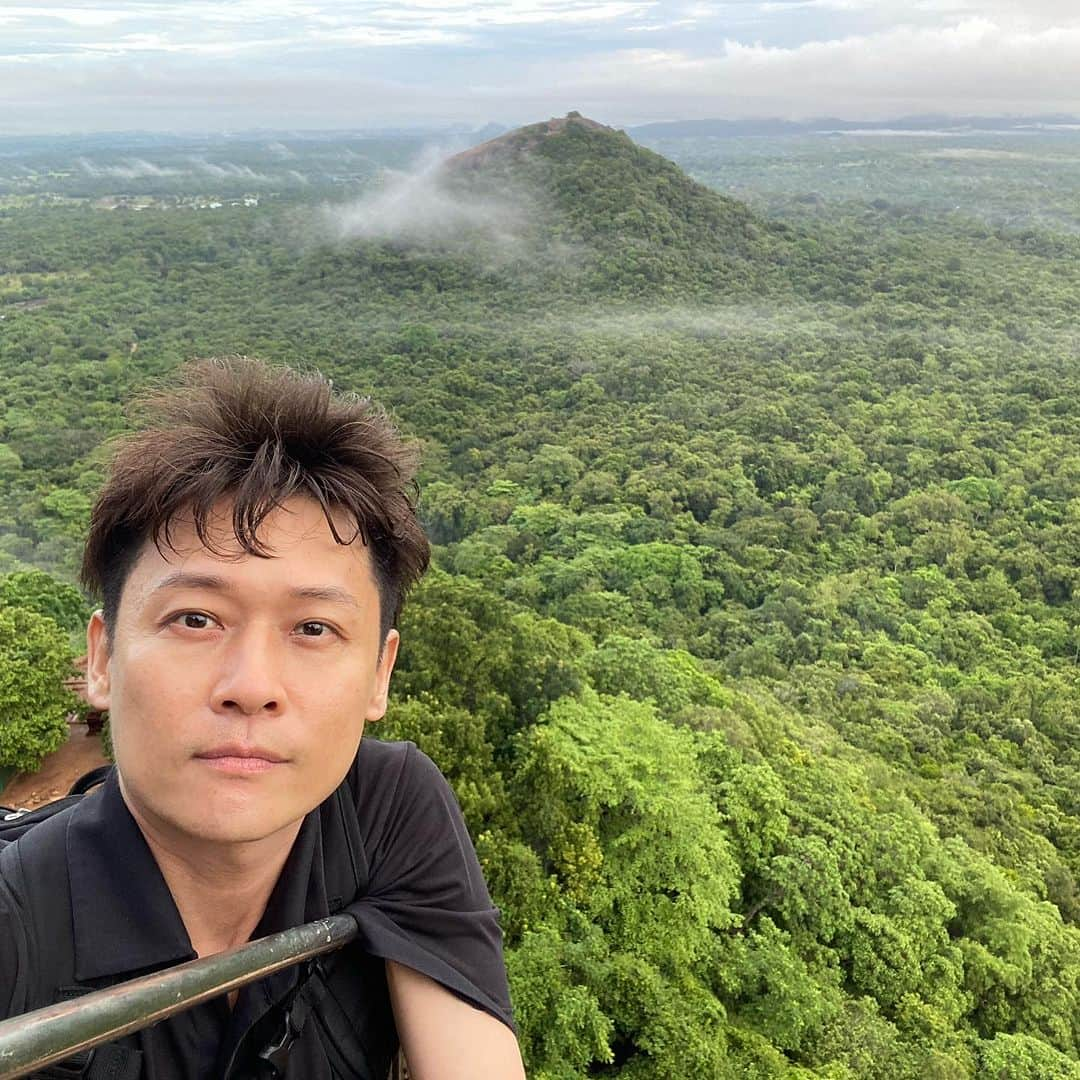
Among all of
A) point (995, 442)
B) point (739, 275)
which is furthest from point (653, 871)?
point (739, 275)

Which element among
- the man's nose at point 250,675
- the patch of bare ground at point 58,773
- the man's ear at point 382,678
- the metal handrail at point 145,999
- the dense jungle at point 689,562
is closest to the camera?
the metal handrail at point 145,999

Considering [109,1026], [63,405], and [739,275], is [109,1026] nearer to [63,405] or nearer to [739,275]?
[63,405]

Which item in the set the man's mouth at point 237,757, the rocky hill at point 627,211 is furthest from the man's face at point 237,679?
the rocky hill at point 627,211

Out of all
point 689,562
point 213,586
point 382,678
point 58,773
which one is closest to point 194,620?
point 213,586

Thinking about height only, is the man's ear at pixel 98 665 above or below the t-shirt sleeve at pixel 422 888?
above

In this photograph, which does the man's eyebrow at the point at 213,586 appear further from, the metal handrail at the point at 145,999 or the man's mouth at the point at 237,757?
the metal handrail at the point at 145,999

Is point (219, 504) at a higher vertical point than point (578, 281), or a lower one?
higher
